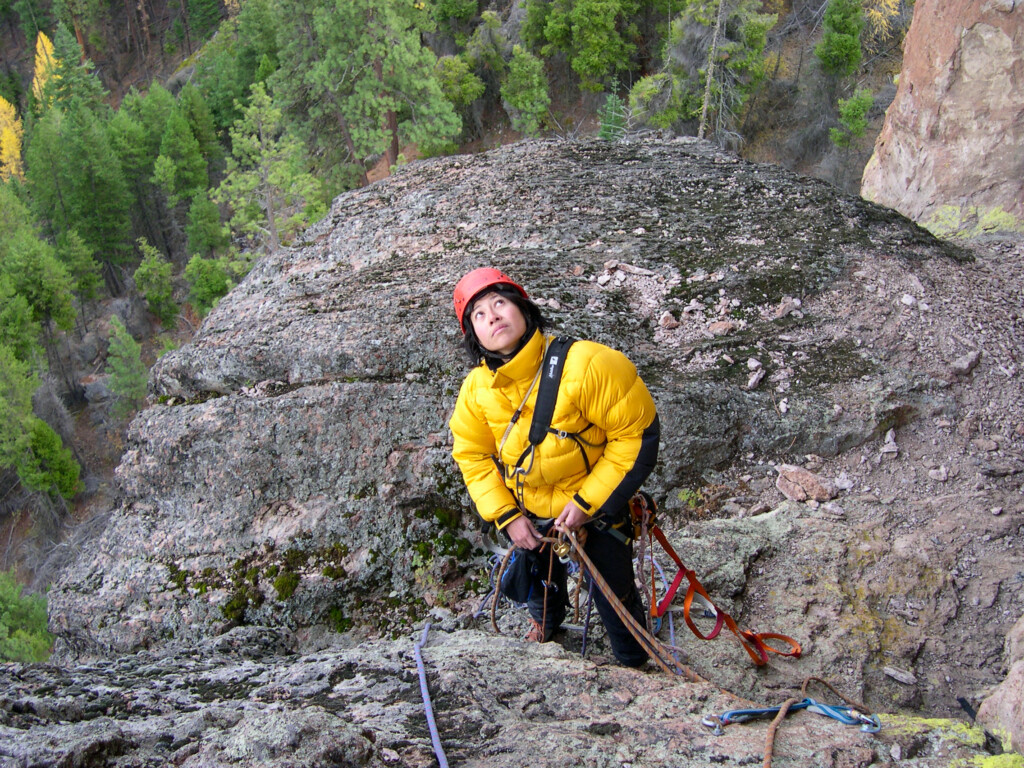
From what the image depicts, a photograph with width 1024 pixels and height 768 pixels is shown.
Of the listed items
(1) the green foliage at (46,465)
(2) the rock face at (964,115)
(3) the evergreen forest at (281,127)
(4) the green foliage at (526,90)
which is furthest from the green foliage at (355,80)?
(1) the green foliage at (46,465)

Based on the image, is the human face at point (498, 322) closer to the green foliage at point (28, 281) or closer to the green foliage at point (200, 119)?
the green foliage at point (28, 281)

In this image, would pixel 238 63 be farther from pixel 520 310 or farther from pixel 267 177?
pixel 520 310

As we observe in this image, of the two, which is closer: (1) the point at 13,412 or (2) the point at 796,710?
(2) the point at 796,710

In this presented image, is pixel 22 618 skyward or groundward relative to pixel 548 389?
groundward

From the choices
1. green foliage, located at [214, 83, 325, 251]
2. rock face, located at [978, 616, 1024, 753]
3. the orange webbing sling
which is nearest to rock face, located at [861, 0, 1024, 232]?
the orange webbing sling

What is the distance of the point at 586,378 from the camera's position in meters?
2.76

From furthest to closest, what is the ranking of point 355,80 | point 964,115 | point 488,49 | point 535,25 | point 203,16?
1. point 203,16
2. point 488,49
3. point 535,25
4. point 355,80
5. point 964,115

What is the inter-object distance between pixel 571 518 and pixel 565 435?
0.38 m

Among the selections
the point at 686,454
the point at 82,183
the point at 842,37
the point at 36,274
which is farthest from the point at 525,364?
the point at 82,183

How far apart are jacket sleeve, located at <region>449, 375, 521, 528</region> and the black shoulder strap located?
1.08 feet

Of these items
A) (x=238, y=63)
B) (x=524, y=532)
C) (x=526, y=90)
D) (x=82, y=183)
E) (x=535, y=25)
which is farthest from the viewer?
(x=238, y=63)

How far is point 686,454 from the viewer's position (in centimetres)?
487

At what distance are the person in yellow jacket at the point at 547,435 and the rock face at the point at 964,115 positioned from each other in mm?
7657

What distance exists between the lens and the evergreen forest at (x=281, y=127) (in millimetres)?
22625
